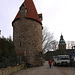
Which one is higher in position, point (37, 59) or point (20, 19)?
point (20, 19)

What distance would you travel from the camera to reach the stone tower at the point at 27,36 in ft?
→ 61.9

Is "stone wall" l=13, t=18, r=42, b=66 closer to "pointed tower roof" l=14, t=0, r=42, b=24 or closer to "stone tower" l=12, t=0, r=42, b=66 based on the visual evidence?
"stone tower" l=12, t=0, r=42, b=66

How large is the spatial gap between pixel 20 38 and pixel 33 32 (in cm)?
228

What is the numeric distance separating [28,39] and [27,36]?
1.63 feet

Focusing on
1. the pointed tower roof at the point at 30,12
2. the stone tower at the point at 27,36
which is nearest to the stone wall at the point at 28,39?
the stone tower at the point at 27,36

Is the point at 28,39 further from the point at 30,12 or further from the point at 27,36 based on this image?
the point at 30,12

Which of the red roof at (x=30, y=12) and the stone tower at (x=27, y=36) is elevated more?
the red roof at (x=30, y=12)

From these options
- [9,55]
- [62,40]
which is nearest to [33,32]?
[9,55]

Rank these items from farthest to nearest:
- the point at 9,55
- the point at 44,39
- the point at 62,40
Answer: the point at 62,40 → the point at 44,39 → the point at 9,55

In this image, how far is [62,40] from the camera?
218 feet

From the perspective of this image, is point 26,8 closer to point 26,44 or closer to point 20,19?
point 20,19

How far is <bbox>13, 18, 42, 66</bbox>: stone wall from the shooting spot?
18.8 metres

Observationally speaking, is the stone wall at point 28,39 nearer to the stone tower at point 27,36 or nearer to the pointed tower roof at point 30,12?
the stone tower at point 27,36

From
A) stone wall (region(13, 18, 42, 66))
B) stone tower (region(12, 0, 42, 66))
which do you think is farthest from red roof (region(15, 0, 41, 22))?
stone wall (region(13, 18, 42, 66))
